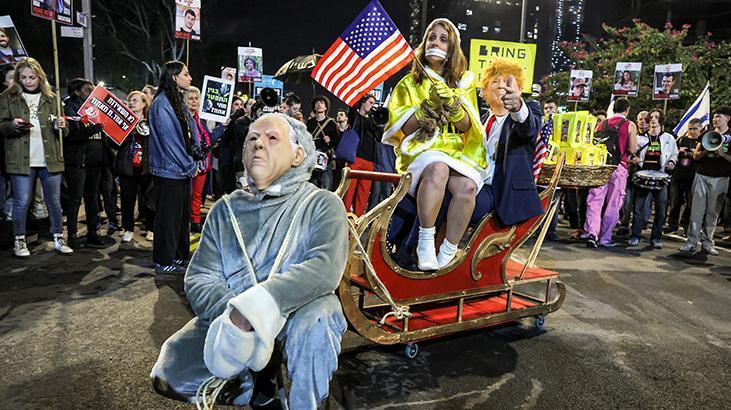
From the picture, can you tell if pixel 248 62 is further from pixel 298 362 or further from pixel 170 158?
pixel 298 362

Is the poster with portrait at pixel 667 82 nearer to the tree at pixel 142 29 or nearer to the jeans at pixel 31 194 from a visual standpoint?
the jeans at pixel 31 194

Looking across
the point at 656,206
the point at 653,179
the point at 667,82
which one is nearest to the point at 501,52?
the point at 653,179

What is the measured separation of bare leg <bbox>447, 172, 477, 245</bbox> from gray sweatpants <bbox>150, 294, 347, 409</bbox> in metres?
1.72

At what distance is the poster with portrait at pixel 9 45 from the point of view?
7.03 metres

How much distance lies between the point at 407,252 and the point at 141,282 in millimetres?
2838

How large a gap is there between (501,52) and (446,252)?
23.2 ft

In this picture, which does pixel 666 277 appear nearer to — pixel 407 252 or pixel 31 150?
pixel 407 252

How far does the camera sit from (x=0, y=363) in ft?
10.3

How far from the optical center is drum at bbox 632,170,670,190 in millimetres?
7496

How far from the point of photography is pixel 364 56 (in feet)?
12.7

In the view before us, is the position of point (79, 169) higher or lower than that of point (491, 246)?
higher

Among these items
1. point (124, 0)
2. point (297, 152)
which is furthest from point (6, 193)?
point (124, 0)

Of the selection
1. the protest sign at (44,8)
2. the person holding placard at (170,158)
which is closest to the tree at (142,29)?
the protest sign at (44,8)

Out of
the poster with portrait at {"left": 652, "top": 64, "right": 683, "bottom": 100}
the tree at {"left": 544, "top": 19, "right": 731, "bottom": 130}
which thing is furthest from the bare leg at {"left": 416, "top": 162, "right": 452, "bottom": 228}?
the tree at {"left": 544, "top": 19, "right": 731, "bottom": 130}
